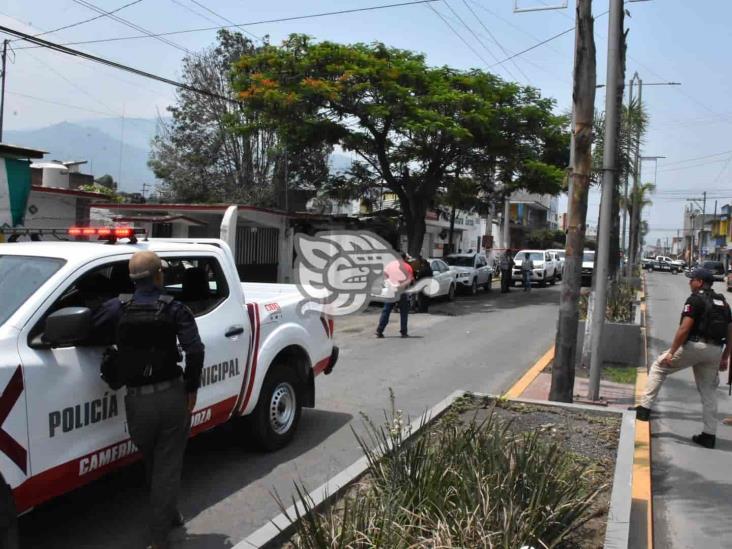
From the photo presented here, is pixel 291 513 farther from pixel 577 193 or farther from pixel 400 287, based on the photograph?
pixel 400 287

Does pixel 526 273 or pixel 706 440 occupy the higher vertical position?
pixel 526 273

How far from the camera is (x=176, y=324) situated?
368 centimetres

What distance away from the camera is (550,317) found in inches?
712

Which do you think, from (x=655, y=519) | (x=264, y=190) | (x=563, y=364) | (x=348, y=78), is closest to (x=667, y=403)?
(x=563, y=364)

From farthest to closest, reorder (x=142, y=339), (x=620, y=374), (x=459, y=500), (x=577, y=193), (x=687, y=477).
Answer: (x=620, y=374) < (x=577, y=193) < (x=687, y=477) < (x=142, y=339) < (x=459, y=500)

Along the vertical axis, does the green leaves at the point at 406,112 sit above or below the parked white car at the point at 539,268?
above

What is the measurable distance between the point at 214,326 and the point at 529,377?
5.86 metres

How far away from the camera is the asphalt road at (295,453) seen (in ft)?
13.8

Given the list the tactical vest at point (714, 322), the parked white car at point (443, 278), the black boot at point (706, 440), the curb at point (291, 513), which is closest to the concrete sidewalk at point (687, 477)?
the black boot at point (706, 440)

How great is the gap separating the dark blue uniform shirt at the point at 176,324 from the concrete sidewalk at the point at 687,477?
320 centimetres

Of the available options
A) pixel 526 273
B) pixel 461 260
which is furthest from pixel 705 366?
pixel 526 273

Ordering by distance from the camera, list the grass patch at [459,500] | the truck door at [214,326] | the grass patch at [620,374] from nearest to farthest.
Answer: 1. the grass patch at [459,500]
2. the truck door at [214,326]
3. the grass patch at [620,374]

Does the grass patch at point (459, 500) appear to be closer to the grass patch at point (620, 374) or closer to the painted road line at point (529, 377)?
the painted road line at point (529, 377)

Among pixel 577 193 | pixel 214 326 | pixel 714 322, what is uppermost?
pixel 577 193
